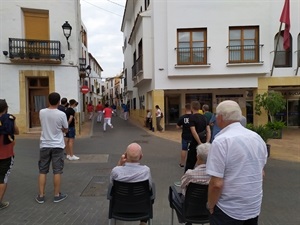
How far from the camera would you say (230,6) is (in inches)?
603

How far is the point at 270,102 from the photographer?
576 inches

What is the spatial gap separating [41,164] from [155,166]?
3.56m

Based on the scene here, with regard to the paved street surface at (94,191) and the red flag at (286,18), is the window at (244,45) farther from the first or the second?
the paved street surface at (94,191)

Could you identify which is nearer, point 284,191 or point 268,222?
point 268,222

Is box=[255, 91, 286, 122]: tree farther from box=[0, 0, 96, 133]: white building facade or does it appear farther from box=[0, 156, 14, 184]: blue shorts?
box=[0, 156, 14, 184]: blue shorts

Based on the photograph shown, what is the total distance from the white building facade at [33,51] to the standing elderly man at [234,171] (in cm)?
1320

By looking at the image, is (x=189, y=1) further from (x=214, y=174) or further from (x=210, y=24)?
(x=214, y=174)

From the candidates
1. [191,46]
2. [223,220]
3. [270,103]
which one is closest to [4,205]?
[223,220]

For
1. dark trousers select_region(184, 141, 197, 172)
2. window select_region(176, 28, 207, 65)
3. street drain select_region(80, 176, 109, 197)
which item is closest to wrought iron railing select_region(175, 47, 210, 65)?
window select_region(176, 28, 207, 65)

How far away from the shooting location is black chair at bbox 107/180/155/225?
10.7 ft

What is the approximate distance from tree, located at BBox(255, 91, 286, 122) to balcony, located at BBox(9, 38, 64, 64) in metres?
10.8

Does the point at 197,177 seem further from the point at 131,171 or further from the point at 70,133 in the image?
the point at 70,133

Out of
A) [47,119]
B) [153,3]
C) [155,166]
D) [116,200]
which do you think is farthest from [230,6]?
[116,200]

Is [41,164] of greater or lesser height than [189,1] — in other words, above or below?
below
